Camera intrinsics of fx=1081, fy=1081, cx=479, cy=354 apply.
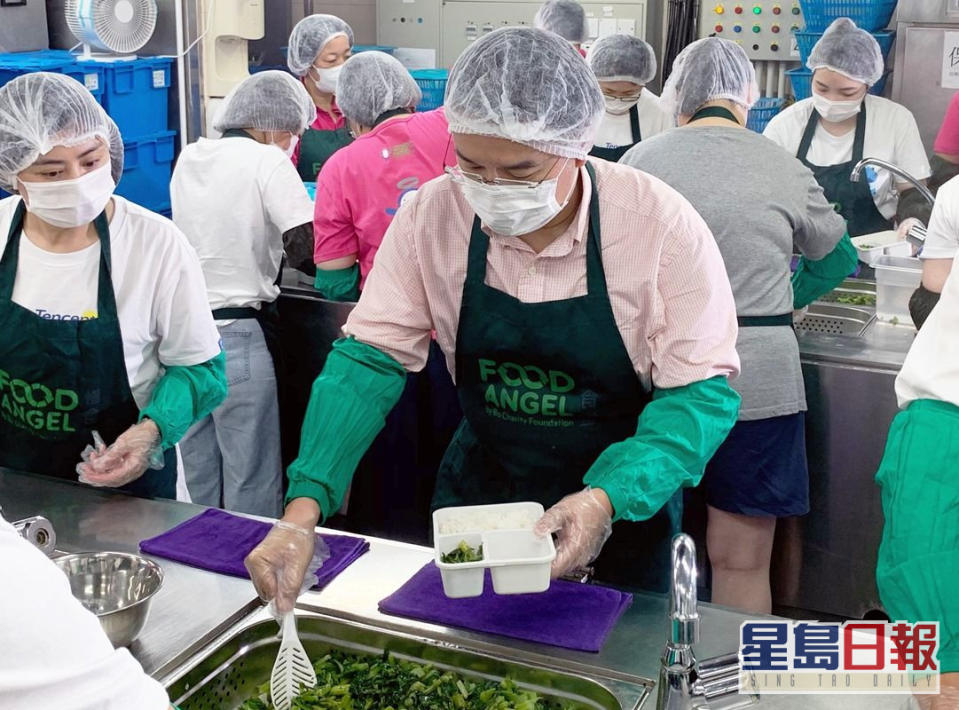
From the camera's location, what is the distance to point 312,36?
5.09 metres

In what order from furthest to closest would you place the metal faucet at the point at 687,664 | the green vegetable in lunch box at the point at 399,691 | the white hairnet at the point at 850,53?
the white hairnet at the point at 850,53 < the green vegetable in lunch box at the point at 399,691 < the metal faucet at the point at 687,664

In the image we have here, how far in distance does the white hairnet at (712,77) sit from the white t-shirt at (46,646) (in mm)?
2383

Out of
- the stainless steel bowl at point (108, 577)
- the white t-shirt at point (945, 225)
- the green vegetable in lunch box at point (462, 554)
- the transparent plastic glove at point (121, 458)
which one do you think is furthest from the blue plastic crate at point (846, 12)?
the stainless steel bowl at point (108, 577)

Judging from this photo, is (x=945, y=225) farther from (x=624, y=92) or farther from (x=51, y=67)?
(x=51, y=67)

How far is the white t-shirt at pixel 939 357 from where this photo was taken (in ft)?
4.99

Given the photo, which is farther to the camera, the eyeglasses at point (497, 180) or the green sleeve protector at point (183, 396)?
the green sleeve protector at point (183, 396)

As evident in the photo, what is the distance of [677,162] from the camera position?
2.73 metres

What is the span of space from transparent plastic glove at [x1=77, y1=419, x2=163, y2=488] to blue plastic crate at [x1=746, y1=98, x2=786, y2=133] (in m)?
4.05

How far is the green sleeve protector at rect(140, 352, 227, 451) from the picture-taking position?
226cm

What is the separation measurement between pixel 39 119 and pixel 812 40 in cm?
386

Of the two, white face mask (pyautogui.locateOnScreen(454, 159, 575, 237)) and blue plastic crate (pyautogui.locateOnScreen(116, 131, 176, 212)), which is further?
blue plastic crate (pyautogui.locateOnScreen(116, 131, 176, 212))

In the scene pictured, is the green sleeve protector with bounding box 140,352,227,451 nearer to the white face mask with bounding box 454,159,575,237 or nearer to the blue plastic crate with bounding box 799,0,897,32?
the white face mask with bounding box 454,159,575,237

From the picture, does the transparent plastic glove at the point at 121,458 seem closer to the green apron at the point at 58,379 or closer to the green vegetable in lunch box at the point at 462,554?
the green apron at the point at 58,379

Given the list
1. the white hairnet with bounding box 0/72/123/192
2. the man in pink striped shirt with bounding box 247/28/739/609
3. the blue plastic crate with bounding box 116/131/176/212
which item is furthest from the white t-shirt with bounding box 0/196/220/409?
the blue plastic crate with bounding box 116/131/176/212
